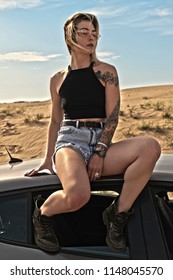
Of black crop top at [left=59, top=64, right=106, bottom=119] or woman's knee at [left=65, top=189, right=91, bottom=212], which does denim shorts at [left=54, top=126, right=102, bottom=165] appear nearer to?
black crop top at [left=59, top=64, right=106, bottom=119]

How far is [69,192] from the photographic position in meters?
2.94

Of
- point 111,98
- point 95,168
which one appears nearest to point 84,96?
point 111,98

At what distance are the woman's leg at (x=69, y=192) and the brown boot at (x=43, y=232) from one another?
4cm

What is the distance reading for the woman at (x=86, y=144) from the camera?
9.64ft

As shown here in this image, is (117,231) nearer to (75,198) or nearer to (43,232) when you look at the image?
(75,198)

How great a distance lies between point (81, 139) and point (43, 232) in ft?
2.36

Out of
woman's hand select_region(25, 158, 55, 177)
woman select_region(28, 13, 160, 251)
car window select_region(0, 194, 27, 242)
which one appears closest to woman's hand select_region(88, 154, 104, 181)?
woman select_region(28, 13, 160, 251)

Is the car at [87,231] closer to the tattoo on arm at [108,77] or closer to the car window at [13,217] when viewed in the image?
the car window at [13,217]

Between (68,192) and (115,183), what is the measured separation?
0.28 m

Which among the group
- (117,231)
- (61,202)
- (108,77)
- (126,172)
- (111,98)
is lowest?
(117,231)

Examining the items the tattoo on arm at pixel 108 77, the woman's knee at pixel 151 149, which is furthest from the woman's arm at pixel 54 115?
the woman's knee at pixel 151 149

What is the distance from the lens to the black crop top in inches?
136

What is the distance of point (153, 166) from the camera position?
301cm
